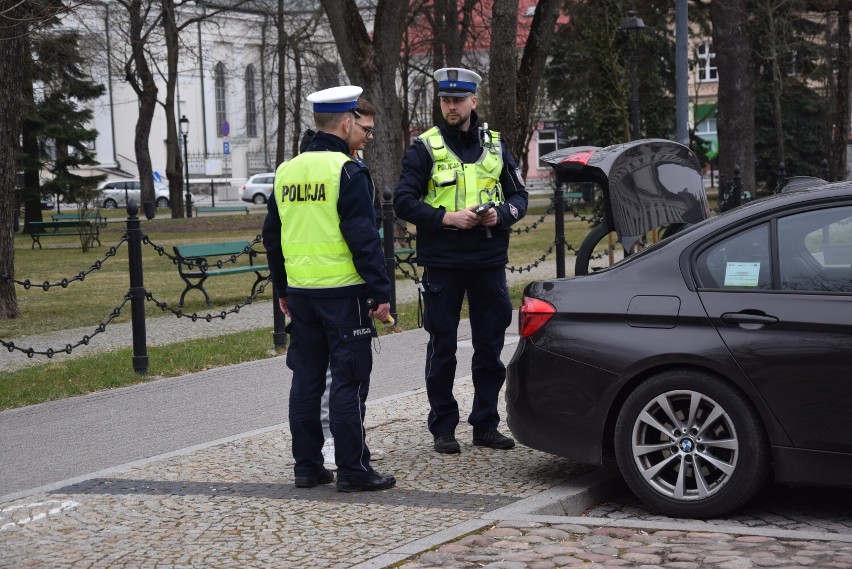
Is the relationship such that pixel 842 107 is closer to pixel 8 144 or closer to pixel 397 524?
pixel 8 144

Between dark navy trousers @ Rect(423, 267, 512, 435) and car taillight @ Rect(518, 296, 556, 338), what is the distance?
2.20 ft

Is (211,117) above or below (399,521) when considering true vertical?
above

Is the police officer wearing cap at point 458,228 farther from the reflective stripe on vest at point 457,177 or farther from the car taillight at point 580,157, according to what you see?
the car taillight at point 580,157

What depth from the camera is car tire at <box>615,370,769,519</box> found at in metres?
5.49

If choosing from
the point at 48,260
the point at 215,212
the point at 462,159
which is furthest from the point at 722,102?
the point at 462,159

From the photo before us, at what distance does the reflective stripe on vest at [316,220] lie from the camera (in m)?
6.09

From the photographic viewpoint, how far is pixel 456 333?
7.00 m

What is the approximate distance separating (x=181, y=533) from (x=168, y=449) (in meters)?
2.00

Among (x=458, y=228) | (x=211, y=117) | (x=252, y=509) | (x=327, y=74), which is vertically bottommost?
(x=252, y=509)

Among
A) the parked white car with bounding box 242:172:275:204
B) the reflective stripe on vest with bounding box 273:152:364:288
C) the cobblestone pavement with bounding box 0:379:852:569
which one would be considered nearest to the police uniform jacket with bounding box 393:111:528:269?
the reflective stripe on vest with bounding box 273:152:364:288

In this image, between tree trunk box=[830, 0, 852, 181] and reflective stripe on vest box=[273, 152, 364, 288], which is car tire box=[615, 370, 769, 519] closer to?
reflective stripe on vest box=[273, 152, 364, 288]

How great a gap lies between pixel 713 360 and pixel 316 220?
204 centimetres

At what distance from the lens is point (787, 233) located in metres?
5.68

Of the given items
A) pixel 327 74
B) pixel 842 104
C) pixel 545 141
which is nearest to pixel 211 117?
pixel 545 141
